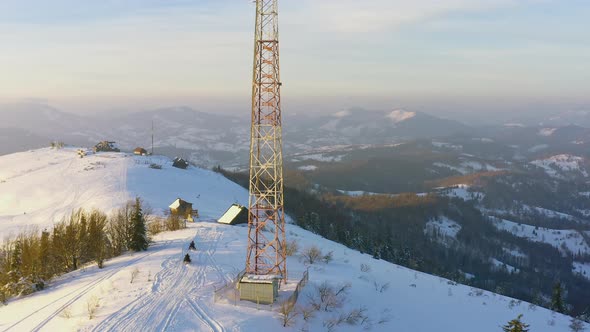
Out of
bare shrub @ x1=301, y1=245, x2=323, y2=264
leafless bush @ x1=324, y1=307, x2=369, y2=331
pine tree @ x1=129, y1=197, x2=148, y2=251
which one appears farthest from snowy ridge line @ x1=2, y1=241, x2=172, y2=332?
leafless bush @ x1=324, y1=307, x2=369, y2=331

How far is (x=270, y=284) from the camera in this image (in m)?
21.5

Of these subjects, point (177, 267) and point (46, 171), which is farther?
point (46, 171)

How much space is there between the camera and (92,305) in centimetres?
2128

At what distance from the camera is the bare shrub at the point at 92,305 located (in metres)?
20.1

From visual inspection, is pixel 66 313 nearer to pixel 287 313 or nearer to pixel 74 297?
pixel 74 297

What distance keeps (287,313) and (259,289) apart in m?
2.13

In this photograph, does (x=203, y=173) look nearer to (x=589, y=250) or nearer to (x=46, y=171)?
(x=46, y=171)

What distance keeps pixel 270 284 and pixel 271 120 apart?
8664mm

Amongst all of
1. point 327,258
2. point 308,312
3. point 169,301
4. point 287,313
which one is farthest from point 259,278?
point 327,258

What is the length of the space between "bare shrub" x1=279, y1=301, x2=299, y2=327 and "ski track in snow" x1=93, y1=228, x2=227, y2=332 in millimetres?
3047

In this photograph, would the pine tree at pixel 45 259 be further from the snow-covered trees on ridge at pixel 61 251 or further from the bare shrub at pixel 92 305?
the bare shrub at pixel 92 305

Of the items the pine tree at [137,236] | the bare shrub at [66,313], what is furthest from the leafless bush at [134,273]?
the pine tree at [137,236]

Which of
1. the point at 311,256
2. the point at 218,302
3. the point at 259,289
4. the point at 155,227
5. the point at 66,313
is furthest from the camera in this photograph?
the point at 155,227

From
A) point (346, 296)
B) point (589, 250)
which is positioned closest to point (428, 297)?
point (346, 296)
